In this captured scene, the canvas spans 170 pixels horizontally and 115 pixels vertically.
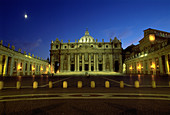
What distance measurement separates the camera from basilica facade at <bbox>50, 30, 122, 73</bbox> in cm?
6012

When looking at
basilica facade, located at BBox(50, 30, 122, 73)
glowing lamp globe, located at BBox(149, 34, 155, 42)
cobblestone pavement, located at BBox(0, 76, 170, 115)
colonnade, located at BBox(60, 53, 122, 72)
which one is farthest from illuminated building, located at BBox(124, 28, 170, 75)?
cobblestone pavement, located at BBox(0, 76, 170, 115)

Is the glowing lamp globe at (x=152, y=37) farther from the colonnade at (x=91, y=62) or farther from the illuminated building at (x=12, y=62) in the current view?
the illuminated building at (x=12, y=62)

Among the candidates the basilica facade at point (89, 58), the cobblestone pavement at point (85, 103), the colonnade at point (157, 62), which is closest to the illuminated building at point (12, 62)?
the basilica facade at point (89, 58)

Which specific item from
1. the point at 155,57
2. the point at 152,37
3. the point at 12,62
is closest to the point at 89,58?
the point at 152,37

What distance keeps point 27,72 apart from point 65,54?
26.0 meters

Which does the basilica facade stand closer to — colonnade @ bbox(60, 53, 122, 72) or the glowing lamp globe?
colonnade @ bbox(60, 53, 122, 72)

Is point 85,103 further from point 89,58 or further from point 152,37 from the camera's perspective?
point 89,58

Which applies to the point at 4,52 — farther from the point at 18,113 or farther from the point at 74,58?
the point at 74,58

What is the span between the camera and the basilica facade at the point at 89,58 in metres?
60.1

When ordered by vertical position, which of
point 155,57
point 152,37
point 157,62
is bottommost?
point 157,62

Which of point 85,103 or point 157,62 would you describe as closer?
point 85,103

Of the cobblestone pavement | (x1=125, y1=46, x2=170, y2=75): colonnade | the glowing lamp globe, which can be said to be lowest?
the cobblestone pavement

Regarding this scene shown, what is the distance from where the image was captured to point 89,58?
197ft

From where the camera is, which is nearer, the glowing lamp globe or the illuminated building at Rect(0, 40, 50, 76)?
the illuminated building at Rect(0, 40, 50, 76)
